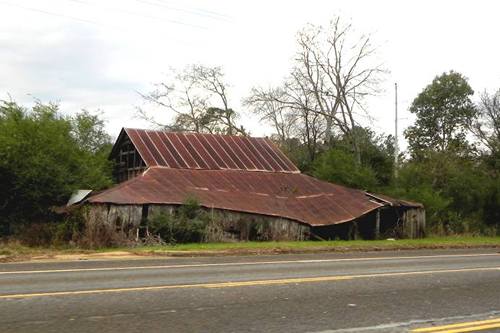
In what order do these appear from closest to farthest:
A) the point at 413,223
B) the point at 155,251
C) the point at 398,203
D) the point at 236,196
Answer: the point at 155,251
the point at 236,196
the point at 398,203
the point at 413,223

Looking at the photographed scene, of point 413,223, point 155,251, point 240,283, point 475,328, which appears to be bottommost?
point 475,328

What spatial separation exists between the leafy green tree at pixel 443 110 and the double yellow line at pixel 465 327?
49702 mm

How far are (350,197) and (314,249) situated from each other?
10.9 meters

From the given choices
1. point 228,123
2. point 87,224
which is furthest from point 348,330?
point 228,123

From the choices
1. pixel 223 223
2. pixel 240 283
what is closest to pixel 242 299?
pixel 240 283

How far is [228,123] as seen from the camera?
58.2 metres

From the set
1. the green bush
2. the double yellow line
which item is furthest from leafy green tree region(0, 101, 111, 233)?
the double yellow line

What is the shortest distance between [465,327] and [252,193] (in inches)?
913

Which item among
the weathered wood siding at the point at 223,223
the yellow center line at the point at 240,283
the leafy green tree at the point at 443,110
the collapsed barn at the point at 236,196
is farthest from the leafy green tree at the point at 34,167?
the leafy green tree at the point at 443,110

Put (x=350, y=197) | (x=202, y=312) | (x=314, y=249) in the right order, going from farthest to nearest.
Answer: (x=350, y=197)
(x=314, y=249)
(x=202, y=312)

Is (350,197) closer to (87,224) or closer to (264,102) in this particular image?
(87,224)

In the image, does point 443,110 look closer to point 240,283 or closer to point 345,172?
point 345,172

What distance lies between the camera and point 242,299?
8828 mm

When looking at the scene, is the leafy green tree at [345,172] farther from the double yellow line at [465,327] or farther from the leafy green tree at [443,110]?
the double yellow line at [465,327]
